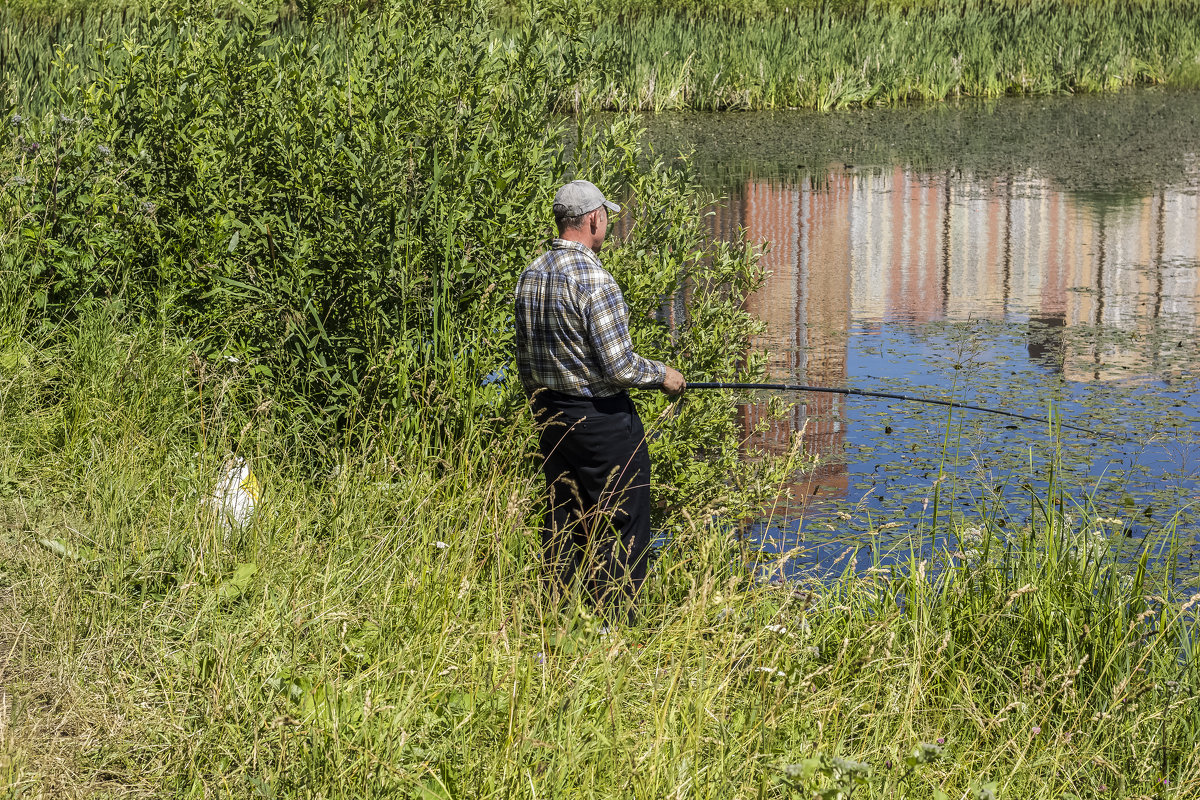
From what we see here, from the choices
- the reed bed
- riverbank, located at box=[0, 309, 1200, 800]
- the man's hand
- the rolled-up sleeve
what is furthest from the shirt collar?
the reed bed

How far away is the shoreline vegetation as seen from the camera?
316 centimetres

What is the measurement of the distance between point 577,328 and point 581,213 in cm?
40

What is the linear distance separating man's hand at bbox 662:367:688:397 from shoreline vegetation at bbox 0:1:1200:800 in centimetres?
40

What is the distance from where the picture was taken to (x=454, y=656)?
12.0 ft

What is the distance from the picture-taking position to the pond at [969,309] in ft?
22.2

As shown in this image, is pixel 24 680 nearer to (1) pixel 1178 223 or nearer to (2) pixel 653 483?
(2) pixel 653 483

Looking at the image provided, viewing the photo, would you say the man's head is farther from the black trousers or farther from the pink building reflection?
the pink building reflection

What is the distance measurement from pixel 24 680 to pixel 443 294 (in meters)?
2.65

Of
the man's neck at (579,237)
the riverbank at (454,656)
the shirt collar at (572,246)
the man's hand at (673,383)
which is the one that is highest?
the man's neck at (579,237)

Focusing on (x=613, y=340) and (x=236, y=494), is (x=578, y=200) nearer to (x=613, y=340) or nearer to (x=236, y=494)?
(x=613, y=340)

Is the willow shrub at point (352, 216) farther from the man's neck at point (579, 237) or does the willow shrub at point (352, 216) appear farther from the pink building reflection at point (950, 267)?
the pink building reflection at point (950, 267)

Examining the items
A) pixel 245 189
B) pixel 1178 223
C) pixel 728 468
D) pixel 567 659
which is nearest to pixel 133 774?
pixel 567 659

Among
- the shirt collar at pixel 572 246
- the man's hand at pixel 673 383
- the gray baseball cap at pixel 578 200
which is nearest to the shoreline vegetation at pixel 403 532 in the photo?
the man's hand at pixel 673 383

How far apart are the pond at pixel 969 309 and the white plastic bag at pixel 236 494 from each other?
2.14 m
